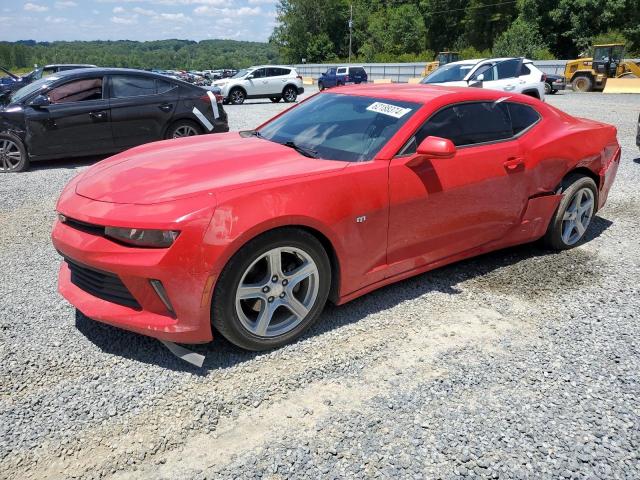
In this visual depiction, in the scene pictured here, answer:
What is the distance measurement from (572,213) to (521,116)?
3.38 ft

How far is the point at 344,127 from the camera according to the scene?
135 inches

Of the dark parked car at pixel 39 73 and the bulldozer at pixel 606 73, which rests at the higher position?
the dark parked car at pixel 39 73

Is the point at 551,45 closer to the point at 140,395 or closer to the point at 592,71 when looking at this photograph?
the point at 592,71

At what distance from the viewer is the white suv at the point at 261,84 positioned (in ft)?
66.7

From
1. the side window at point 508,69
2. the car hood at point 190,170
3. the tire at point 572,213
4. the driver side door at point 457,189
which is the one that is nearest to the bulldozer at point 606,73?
the side window at point 508,69

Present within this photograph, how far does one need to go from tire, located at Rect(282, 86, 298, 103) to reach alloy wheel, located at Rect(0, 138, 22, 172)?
14757 millimetres

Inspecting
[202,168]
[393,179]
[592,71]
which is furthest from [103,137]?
[592,71]

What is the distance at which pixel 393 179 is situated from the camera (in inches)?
121

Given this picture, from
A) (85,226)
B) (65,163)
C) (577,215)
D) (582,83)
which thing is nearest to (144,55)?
(582,83)

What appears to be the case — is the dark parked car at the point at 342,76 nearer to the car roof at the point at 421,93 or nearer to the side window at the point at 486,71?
the side window at the point at 486,71

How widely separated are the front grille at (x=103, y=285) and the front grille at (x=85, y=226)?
19cm

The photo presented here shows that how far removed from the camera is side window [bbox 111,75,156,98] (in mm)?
7836

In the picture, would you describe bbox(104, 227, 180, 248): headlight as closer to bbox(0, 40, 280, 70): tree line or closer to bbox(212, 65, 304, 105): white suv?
bbox(212, 65, 304, 105): white suv

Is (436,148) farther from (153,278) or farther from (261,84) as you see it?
(261,84)
